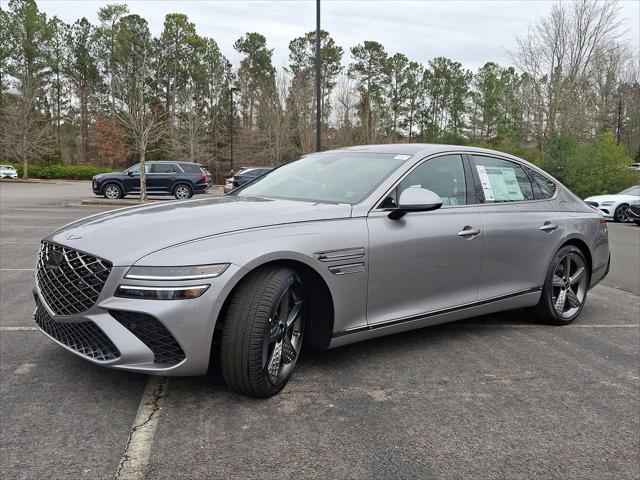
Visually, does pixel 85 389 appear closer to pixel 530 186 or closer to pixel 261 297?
pixel 261 297

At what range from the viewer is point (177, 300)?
2.76 meters

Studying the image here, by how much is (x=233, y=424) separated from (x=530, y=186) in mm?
3378

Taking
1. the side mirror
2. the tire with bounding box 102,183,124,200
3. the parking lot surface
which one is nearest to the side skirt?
the parking lot surface

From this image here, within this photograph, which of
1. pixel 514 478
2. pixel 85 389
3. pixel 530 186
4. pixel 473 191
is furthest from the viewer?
pixel 530 186

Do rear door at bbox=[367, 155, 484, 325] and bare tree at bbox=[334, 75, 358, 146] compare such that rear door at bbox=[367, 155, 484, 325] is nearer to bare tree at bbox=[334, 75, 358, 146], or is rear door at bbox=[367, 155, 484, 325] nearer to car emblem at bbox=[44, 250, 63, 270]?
car emblem at bbox=[44, 250, 63, 270]

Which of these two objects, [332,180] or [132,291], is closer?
[132,291]

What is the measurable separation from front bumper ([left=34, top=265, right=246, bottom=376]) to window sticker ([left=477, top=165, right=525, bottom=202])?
2443mm

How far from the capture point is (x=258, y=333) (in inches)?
115

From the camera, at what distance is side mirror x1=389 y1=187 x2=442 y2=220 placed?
11.6 ft

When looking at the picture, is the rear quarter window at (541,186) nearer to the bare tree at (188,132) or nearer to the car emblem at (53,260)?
the car emblem at (53,260)

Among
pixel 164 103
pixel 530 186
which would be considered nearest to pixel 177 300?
pixel 530 186

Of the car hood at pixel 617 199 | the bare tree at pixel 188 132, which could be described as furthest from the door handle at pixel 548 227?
the bare tree at pixel 188 132

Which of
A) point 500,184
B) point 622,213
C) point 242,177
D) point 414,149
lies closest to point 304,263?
point 414,149

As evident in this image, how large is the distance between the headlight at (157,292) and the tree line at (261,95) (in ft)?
111
